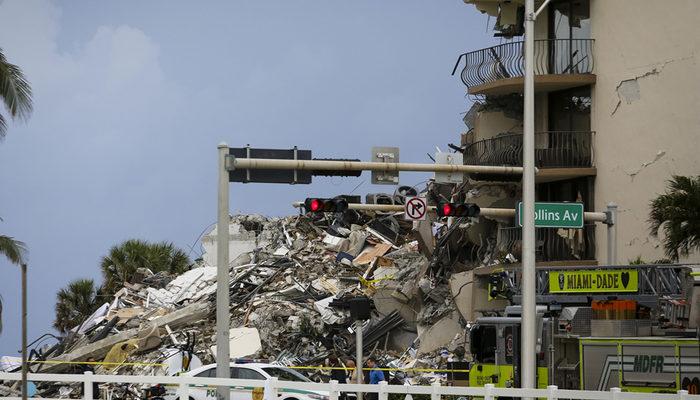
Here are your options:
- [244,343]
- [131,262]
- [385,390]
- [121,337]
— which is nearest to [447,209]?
[385,390]

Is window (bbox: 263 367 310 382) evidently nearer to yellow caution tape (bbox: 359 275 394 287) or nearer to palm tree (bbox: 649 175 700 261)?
palm tree (bbox: 649 175 700 261)

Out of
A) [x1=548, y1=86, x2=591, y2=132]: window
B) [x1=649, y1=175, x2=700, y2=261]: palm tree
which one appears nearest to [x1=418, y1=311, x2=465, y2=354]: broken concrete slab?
[x1=548, y1=86, x2=591, y2=132]: window

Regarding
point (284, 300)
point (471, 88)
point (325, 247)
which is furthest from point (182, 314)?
point (471, 88)

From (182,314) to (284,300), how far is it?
11.8ft

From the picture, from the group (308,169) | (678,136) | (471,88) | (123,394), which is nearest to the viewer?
(308,169)

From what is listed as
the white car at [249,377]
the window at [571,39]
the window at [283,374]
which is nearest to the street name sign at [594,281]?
the white car at [249,377]

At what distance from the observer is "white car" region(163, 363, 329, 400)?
86.6 ft

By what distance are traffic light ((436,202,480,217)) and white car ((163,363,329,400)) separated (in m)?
5.01

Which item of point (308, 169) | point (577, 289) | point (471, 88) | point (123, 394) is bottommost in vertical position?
point (123, 394)

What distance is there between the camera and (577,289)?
26312mm

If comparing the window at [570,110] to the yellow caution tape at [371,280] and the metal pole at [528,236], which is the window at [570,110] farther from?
the metal pole at [528,236]

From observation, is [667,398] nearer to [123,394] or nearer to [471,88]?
[123,394]

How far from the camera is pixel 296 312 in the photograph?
141 feet

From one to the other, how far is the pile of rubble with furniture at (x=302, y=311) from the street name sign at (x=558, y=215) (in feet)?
36.4
